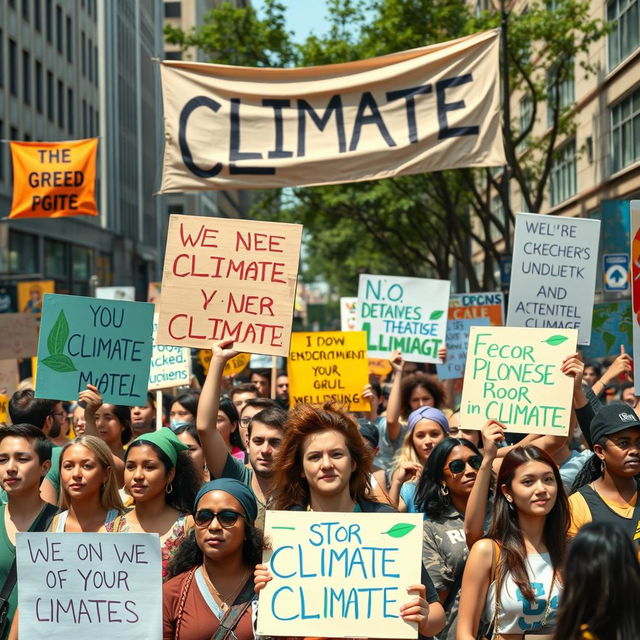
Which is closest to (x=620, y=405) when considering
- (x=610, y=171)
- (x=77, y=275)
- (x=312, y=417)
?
(x=312, y=417)

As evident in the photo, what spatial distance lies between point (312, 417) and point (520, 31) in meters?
21.2

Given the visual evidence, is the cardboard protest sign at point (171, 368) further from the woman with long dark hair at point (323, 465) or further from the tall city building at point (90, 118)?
the tall city building at point (90, 118)

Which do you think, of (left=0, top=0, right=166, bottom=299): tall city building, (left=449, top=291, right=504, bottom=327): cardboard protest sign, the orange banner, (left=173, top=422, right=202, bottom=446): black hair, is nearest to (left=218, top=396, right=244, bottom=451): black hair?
(left=173, top=422, right=202, bottom=446): black hair

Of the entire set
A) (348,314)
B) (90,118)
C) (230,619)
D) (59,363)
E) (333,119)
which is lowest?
(230,619)

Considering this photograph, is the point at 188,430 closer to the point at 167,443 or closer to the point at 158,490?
the point at 167,443

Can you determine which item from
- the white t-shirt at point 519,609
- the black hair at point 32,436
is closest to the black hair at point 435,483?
the white t-shirt at point 519,609

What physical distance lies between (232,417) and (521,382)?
2.33 metres

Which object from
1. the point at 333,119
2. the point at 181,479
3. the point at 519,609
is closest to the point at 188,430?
the point at 181,479

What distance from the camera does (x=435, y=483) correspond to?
19.0ft

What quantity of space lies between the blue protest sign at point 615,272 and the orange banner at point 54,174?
24.4 feet

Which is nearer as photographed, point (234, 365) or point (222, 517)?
point (222, 517)

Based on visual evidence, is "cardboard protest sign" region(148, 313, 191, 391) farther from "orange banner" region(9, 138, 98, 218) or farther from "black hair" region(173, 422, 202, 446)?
"orange banner" region(9, 138, 98, 218)

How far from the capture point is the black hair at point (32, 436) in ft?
19.2

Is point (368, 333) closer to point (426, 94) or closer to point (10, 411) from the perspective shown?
point (426, 94)
